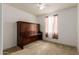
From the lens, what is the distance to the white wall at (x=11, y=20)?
56.2 inches

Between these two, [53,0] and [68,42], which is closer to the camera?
[53,0]

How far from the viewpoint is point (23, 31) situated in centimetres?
176

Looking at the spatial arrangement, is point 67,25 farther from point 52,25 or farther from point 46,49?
point 46,49

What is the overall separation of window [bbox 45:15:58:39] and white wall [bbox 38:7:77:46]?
7 cm

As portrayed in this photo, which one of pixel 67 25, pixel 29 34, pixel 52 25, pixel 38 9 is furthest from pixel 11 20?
pixel 67 25

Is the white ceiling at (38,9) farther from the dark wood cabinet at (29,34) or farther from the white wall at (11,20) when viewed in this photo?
the dark wood cabinet at (29,34)

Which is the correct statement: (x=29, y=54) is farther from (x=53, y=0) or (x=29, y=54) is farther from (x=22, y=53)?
(x=53, y=0)

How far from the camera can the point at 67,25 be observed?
1.50 meters

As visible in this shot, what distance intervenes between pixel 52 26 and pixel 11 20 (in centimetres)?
83

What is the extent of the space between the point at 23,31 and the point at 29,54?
58cm

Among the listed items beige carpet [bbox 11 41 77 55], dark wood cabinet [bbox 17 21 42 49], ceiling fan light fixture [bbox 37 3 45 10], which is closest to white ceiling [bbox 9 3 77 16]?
ceiling fan light fixture [bbox 37 3 45 10]

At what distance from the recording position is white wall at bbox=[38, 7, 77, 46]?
56.1 inches
